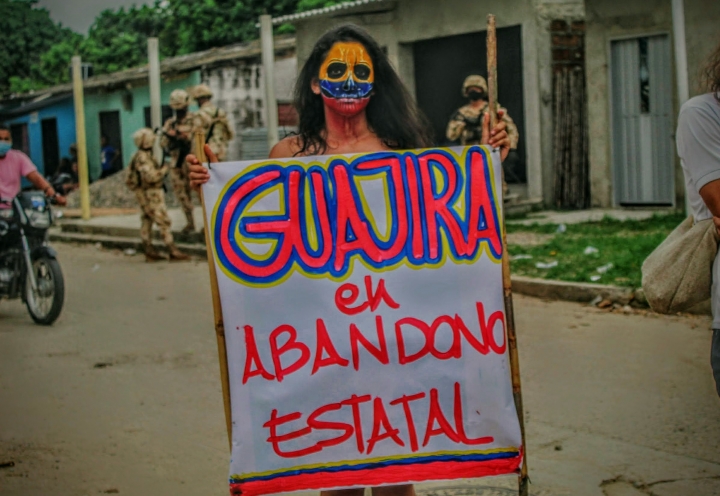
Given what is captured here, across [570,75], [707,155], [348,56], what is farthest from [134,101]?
[707,155]

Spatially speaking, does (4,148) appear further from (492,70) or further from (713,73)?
(713,73)

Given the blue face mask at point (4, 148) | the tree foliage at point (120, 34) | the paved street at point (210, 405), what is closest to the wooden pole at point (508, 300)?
the paved street at point (210, 405)

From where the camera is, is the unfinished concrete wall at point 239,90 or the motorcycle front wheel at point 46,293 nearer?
the motorcycle front wheel at point 46,293

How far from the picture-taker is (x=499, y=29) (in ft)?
51.7

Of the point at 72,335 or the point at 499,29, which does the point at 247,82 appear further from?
the point at 72,335

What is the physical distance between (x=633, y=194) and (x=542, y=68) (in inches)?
92.6

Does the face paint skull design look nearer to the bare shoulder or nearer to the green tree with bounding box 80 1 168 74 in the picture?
the bare shoulder

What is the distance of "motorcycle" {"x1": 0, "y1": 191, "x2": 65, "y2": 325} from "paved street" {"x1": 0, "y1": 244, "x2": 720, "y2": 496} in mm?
236

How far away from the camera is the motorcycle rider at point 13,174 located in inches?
355

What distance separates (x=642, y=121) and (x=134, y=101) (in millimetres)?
16773

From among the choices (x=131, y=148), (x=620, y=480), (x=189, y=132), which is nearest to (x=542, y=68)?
(x=189, y=132)

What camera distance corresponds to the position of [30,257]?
8.92 m

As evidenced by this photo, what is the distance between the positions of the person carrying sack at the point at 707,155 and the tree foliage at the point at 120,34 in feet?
75.1

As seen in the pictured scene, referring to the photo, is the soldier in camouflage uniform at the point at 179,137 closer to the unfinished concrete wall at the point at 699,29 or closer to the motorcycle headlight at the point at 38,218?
the motorcycle headlight at the point at 38,218
